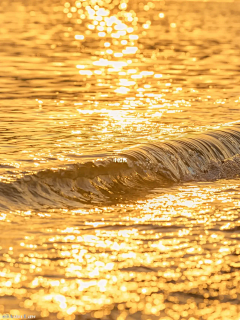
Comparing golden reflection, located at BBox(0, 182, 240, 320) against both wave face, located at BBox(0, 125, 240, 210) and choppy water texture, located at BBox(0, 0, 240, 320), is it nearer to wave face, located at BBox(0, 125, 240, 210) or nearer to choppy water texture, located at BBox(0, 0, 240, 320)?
choppy water texture, located at BBox(0, 0, 240, 320)

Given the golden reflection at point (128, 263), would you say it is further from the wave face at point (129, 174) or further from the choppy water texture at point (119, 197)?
the wave face at point (129, 174)

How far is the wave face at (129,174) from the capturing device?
362 inches

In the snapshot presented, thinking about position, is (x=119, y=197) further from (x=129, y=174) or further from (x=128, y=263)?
(x=128, y=263)

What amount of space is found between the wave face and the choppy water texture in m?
0.02

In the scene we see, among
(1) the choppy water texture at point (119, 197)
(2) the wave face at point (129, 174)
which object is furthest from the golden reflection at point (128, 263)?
(2) the wave face at point (129, 174)

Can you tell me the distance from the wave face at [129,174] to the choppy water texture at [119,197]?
0.02 meters

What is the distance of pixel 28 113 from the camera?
49.2 feet

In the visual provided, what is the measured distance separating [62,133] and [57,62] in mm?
13264

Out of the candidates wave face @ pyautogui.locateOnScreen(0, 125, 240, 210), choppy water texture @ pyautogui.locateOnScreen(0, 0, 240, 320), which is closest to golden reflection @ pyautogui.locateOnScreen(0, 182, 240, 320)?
choppy water texture @ pyautogui.locateOnScreen(0, 0, 240, 320)

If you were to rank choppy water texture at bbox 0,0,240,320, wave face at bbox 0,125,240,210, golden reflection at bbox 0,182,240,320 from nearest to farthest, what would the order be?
golden reflection at bbox 0,182,240,320 < choppy water texture at bbox 0,0,240,320 < wave face at bbox 0,125,240,210

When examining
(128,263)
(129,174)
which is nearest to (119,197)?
(129,174)

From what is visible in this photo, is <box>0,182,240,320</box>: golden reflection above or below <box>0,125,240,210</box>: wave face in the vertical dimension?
below

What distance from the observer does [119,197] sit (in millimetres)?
9695

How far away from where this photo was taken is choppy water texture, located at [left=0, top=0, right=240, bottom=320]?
6.05 metres
